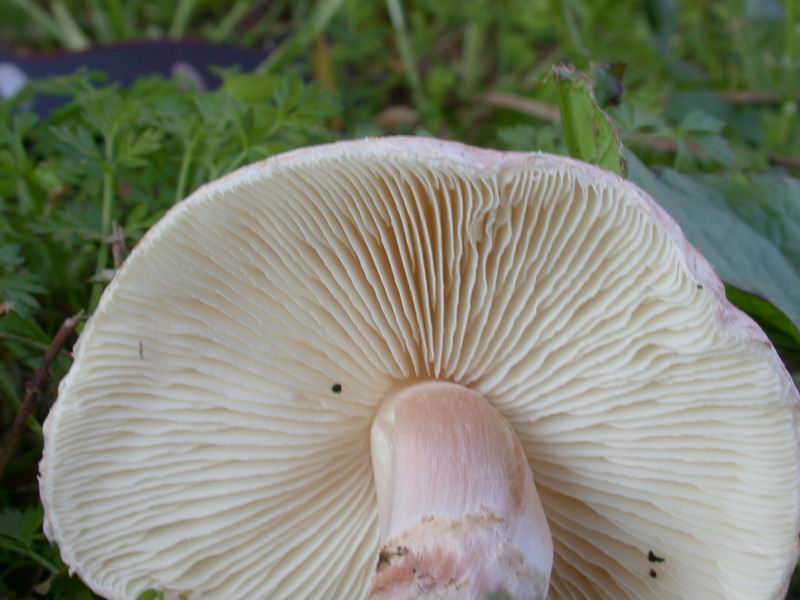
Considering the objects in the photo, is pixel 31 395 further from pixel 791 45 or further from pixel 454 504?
pixel 791 45

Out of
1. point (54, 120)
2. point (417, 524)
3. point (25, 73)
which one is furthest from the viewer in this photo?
point (25, 73)

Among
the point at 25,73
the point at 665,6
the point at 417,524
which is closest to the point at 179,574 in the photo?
the point at 417,524

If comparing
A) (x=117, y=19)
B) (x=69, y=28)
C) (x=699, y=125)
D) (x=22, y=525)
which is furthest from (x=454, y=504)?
(x=69, y=28)

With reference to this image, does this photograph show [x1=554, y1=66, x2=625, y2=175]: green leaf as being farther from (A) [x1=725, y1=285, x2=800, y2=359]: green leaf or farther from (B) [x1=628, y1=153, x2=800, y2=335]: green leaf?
(A) [x1=725, y1=285, x2=800, y2=359]: green leaf

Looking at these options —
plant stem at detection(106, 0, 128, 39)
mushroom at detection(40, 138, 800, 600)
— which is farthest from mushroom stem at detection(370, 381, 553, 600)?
plant stem at detection(106, 0, 128, 39)

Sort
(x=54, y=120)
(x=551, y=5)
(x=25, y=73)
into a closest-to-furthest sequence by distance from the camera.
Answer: (x=54, y=120) → (x=25, y=73) → (x=551, y=5)

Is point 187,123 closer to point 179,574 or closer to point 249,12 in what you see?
point 179,574
